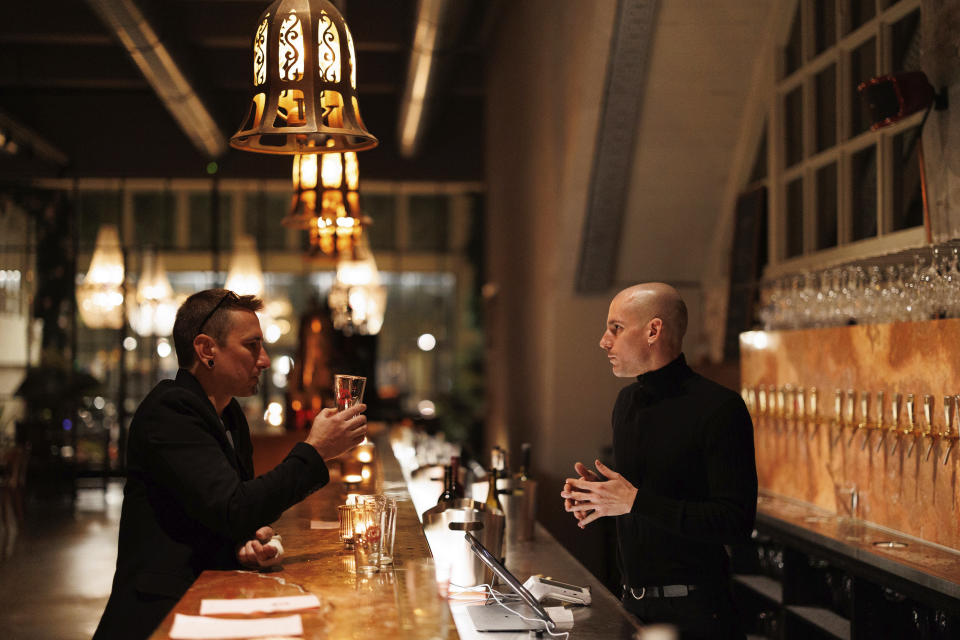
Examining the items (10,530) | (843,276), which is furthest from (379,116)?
(843,276)

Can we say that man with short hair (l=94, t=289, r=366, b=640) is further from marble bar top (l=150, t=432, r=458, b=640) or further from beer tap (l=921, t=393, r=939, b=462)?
beer tap (l=921, t=393, r=939, b=462)

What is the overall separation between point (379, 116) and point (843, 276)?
9.63m

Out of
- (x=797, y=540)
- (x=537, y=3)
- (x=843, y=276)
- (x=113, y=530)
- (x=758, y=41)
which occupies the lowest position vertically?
(x=113, y=530)

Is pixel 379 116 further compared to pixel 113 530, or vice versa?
pixel 379 116

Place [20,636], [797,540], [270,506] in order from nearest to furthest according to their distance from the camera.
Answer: [270,506] < [797,540] < [20,636]

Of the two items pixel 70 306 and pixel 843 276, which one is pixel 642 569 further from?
pixel 70 306

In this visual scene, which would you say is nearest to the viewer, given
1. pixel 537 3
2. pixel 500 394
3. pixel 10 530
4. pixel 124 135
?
pixel 537 3

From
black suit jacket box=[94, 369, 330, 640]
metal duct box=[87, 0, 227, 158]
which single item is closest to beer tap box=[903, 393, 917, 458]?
black suit jacket box=[94, 369, 330, 640]

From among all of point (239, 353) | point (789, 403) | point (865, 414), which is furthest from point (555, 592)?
point (789, 403)

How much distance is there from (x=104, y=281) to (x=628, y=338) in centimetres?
993

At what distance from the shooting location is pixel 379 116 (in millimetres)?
13172

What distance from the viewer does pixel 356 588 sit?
84.1 inches

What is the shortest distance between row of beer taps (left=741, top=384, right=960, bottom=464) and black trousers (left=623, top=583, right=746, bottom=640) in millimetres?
1318

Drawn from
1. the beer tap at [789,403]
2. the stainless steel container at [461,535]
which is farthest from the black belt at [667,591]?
the beer tap at [789,403]
